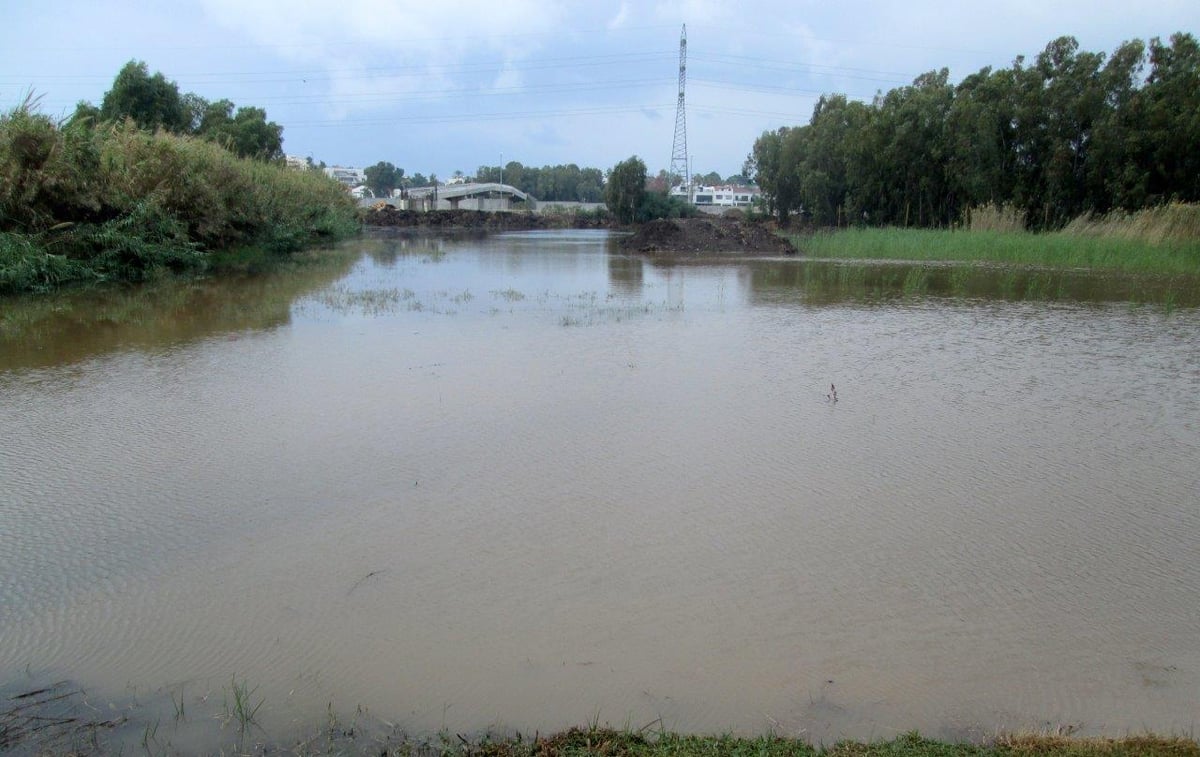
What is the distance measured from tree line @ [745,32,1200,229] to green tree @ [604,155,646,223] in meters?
15.4

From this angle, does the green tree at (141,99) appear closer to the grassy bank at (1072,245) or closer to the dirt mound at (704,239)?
the dirt mound at (704,239)

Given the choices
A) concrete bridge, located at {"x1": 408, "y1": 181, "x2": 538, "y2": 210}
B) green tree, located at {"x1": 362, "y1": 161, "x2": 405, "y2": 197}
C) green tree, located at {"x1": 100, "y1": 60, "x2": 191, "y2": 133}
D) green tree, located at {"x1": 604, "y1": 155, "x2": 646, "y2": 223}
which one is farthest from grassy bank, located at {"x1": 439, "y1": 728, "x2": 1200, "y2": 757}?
green tree, located at {"x1": 362, "y1": 161, "x2": 405, "y2": 197}

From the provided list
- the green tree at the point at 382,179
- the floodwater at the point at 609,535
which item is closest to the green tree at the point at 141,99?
the floodwater at the point at 609,535

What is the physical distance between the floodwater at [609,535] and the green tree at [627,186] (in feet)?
145

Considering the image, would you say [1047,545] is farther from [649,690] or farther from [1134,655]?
[649,690]

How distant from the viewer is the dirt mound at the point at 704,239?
87.8 ft

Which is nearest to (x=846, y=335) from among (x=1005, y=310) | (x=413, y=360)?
(x=1005, y=310)

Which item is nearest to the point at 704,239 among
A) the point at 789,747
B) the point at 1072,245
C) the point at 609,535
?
the point at 1072,245

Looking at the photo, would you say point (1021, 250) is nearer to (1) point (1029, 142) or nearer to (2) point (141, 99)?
(1) point (1029, 142)

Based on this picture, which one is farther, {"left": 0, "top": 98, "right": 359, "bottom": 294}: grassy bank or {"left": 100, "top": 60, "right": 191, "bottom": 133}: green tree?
{"left": 100, "top": 60, "right": 191, "bottom": 133}: green tree

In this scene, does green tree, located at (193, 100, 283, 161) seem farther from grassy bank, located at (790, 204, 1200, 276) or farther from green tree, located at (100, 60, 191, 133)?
grassy bank, located at (790, 204, 1200, 276)

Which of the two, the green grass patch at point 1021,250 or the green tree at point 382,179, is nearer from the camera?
the green grass patch at point 1021,250

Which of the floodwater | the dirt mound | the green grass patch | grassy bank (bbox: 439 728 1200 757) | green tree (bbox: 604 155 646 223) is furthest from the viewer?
green tree (bbox: 604 155 646 223)

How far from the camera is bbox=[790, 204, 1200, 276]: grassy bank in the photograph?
18.3 meters
